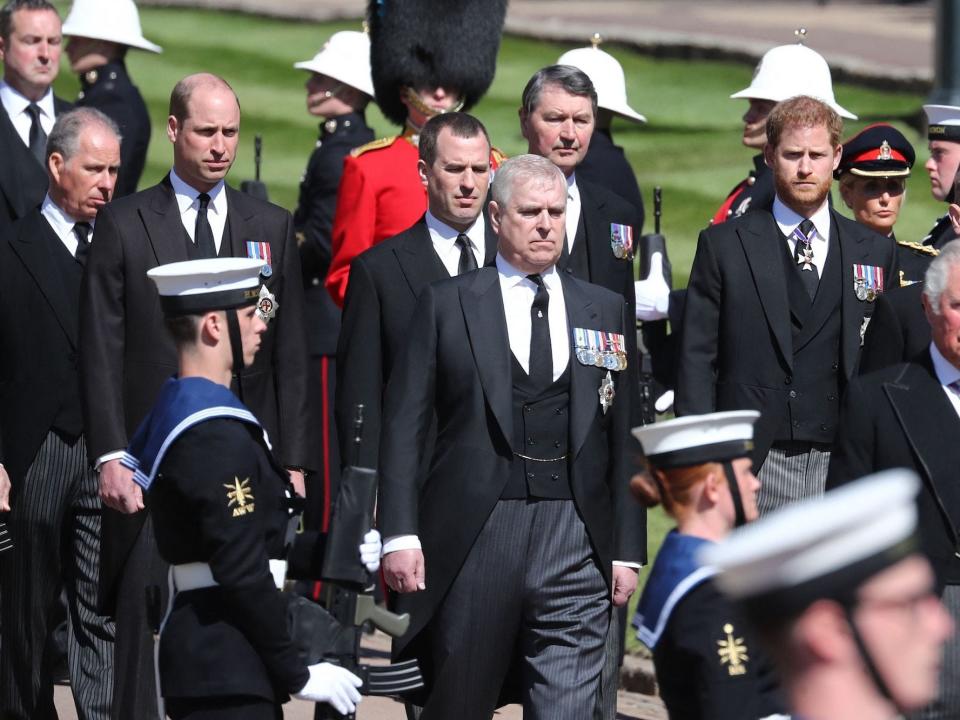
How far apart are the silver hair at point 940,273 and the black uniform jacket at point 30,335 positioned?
9.52 ft

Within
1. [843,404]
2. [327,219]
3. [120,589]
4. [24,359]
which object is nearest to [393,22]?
[327,219]

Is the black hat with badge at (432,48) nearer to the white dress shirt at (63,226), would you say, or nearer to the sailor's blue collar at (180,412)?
the white dress shirt at (63,226)

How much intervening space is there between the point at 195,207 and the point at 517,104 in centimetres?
1135

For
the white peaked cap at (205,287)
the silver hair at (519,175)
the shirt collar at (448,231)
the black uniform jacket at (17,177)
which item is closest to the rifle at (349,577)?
the white peaked cap at (205,287)

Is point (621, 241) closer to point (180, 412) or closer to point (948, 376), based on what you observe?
point (948, 376)

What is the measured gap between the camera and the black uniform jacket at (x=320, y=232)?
9.03 meters

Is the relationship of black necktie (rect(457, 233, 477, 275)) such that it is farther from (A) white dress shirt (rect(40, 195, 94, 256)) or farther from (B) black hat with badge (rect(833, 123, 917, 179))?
(B) black hat with badge (rect(833, 123, 917, 179))

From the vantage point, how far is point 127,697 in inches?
256

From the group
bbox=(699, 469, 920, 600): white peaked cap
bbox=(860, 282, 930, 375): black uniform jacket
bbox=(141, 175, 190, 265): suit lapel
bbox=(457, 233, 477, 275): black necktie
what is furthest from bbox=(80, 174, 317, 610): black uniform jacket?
bbox=(699, 469, 920, 600): white peaked cap

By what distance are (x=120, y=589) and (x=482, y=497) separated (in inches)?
51.6

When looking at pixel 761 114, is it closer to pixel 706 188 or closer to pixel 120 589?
pixel 120 589

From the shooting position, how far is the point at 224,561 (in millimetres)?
4680

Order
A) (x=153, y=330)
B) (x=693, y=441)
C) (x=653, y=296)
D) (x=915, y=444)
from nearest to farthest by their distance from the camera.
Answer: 1. (x=693, y=441)
2. (x=915, y=444)
3. (x=153, y=330)
4. (x=653, y=296)

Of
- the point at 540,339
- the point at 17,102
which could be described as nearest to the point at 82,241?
the point at 540,339
